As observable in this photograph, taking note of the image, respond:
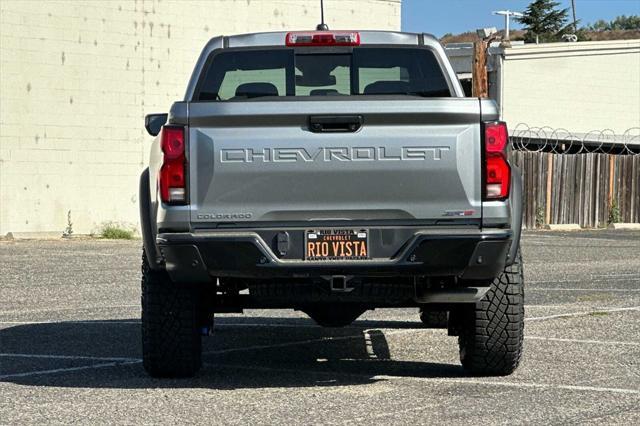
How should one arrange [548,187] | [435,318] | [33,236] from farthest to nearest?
[548,187] → [33,236] → [435,318]

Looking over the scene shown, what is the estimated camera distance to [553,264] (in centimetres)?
2019

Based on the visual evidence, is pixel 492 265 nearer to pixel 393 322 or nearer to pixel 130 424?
pixel 130 424

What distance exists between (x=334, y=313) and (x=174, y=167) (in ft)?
6.67

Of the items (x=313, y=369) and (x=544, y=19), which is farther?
(x=544, y=19)

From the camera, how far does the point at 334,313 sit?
355 inches

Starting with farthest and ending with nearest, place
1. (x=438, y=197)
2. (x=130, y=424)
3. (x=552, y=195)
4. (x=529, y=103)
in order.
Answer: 1. (x=529, y=103)
2. (x=552, y=195)
3. (x=438, y=197)
4. (x=130, y=424)

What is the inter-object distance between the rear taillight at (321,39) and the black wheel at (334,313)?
5.76ft

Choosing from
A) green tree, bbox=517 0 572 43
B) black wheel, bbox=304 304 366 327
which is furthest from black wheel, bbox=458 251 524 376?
green tree, bbox=517 0 572 43

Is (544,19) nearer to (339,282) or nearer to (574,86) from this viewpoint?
(574,86)

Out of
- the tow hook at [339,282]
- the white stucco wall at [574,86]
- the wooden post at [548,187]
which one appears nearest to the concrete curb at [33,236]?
the wooden post at [548,187]

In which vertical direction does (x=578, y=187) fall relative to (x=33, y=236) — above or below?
above

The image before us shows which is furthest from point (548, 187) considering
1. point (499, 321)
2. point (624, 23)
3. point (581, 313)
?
point (624, 23)

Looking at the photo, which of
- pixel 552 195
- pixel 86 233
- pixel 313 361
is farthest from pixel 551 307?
pixel 552 195

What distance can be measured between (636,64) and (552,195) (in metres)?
7.81
